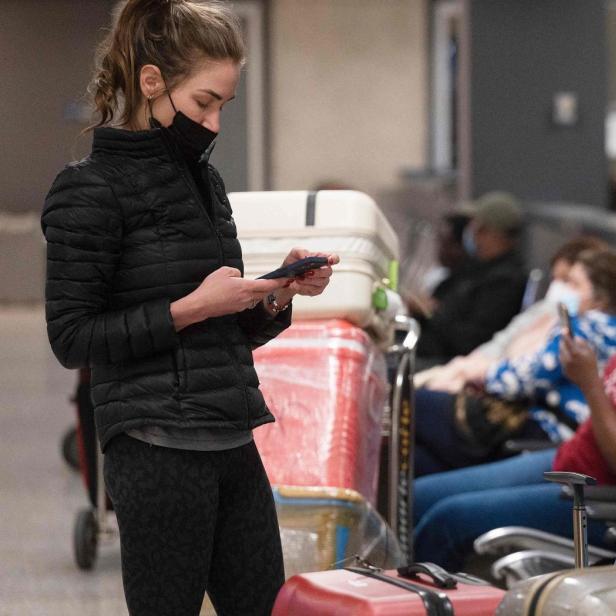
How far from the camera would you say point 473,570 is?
14.4 ft

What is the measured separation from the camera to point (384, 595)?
6.78 feet

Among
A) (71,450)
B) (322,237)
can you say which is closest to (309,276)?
(322,237)

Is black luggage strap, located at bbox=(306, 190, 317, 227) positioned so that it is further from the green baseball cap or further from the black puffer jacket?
the green baseball cap

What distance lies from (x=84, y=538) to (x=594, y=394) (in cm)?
190

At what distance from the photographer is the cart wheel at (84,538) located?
15.1ft

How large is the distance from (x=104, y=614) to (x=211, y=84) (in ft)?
7.97

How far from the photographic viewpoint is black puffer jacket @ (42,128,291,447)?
6.48ft

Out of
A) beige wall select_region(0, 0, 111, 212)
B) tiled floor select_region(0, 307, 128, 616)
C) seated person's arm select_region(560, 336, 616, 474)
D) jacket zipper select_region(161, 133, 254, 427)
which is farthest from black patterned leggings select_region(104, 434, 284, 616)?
beige wall select_region(0, 0, 111, 212)

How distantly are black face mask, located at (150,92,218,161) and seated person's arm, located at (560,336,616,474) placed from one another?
1688mm

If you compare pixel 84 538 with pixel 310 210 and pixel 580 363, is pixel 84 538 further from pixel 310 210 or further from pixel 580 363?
pixel 580 363

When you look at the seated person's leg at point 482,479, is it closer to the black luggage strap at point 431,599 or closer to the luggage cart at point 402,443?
the luggage cart at point 402,443

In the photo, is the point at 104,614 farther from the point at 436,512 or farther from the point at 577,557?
the point at 577,557

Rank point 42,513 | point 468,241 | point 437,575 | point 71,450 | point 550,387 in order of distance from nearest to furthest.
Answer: point 437,575
point 550,387
point 42,513
point 71,450
point 468,241

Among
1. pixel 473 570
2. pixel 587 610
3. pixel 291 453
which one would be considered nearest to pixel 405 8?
pixel 473 570
